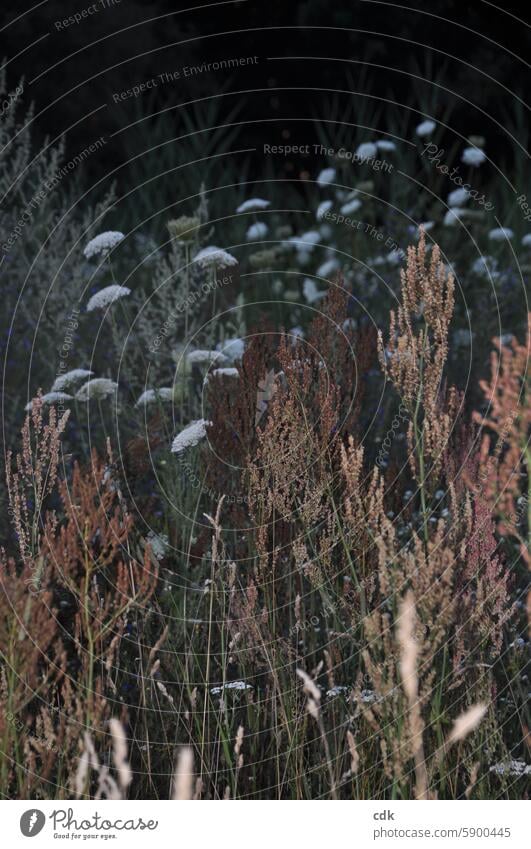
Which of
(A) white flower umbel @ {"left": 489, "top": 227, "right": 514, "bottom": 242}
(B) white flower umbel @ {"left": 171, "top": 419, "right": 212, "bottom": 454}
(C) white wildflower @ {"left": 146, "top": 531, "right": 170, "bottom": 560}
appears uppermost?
(A) white flower umbel @ {"left": 489, "top": 227, "right": 514, "bottom": 242}

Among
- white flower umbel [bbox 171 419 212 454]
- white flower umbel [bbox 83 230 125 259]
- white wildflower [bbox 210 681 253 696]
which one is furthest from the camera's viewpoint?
white flower umbel [bbox 83 230 125 259]

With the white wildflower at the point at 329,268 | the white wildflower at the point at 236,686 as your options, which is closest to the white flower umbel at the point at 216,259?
the white wildflower at the point at 236,686

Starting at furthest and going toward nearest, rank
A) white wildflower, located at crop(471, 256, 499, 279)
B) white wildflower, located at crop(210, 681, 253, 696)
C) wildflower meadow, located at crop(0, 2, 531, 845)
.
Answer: white wildflower, located at crop(471, 256, 499, 279), white wildflower, located at crop(210, 681, 253, 696), wildflower meadow, located at crop(0, 2, 531, 845)

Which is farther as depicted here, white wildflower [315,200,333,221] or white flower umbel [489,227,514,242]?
white flower umbel [489,227,514,242]

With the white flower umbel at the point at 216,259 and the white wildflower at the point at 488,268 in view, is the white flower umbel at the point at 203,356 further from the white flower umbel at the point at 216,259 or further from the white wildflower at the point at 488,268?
the white wildflower at the point at 488,268

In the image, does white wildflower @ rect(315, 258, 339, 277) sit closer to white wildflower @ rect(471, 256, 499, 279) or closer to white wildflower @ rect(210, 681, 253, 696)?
white wildflower @ rect(471, 256, 499, 279)

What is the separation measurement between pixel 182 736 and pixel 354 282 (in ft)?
11.4

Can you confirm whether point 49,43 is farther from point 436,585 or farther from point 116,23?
point 436,585

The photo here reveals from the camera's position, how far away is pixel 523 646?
299 centimetres
